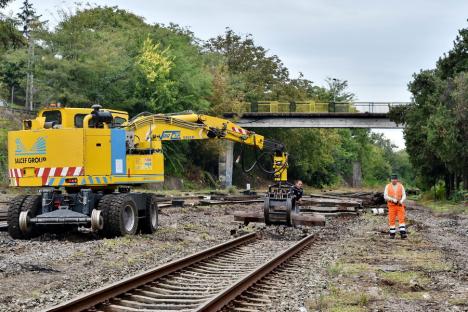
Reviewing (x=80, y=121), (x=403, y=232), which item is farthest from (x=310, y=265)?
(x=80, y=121)

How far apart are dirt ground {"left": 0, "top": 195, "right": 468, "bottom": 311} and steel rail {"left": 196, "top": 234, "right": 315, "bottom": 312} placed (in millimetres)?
423

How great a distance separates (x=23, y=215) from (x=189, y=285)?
7292mm

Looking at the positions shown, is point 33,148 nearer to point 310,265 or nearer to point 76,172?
point 76,172

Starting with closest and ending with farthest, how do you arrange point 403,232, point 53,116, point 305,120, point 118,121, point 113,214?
1. point 113,214
2. point 53,116
3. point 403,232
4. point 118,121
5. point 305,120

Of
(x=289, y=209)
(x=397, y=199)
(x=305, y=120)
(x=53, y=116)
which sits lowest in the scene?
(x=289, y=209)

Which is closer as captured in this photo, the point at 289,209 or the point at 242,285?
the point at 242,285

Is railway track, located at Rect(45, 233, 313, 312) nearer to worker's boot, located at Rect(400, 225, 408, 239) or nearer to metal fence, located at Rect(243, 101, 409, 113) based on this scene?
worker's boot, located at Rect(400, 225, 408, 239)

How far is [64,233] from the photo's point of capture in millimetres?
17828

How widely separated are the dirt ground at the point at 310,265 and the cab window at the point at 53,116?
9.75 feet

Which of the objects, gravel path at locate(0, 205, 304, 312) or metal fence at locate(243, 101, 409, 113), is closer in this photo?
gravel path at locate(0, 205, 304, 312)

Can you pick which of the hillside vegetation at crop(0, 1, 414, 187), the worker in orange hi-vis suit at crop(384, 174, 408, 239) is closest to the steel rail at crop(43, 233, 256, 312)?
the worker in orange hi-vis suit at crop(384, 174, 408, 239)

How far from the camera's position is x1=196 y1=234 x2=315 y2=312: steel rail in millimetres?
8341

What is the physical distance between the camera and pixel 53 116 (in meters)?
17.2

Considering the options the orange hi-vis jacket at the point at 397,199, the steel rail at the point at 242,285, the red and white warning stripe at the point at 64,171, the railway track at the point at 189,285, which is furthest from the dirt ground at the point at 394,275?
the red and white warning stripe at the point at 64,171
